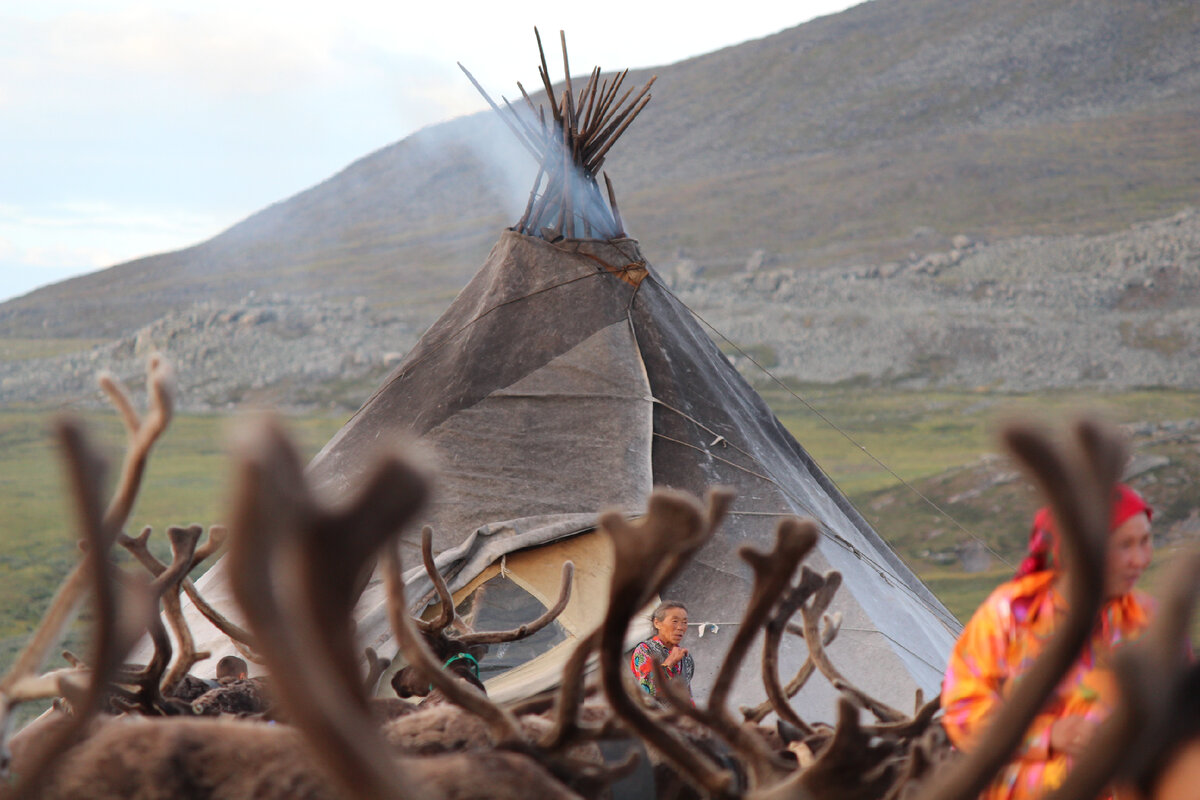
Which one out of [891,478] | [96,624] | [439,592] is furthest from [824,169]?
[96,624]

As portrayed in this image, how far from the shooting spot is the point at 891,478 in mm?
22219

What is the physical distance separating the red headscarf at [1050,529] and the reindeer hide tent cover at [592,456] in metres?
2.73

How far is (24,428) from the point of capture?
121ft

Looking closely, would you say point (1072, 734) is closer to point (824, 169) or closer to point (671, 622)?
point (671, 622)

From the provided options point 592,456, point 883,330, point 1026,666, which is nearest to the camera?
point 1026,666

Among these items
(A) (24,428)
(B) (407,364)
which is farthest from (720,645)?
(A) (24,428)

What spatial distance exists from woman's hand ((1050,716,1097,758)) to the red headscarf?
10.3 inches

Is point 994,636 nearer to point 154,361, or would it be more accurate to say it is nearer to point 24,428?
point 154,361

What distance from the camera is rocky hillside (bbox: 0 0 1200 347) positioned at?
60.2 m

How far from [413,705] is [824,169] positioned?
7543cm

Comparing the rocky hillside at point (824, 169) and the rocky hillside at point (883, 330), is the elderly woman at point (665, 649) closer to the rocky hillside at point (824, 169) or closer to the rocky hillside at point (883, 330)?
the rocky hillside at point (883, 330)

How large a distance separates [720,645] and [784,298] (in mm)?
44894

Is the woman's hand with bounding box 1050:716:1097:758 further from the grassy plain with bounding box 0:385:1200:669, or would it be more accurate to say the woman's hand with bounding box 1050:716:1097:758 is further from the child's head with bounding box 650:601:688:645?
the child's head with bounding box 650:601:688:645

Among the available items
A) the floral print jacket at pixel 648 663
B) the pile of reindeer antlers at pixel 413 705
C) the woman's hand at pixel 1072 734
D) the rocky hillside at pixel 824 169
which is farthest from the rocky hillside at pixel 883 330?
the pile of reindeer antlers at pixel 413 705
